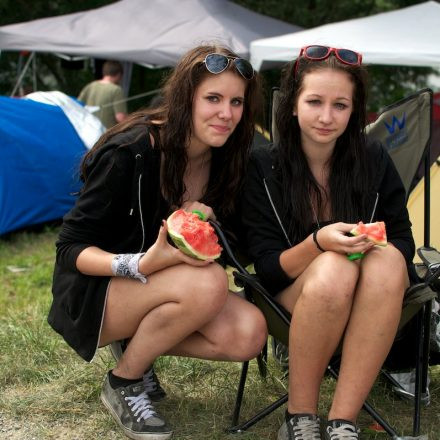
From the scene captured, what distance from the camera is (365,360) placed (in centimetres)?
260

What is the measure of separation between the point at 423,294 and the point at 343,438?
0.57 m

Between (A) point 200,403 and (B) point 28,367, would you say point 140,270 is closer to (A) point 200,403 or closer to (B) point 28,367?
(A) point 200,403

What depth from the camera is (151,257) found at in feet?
8.76

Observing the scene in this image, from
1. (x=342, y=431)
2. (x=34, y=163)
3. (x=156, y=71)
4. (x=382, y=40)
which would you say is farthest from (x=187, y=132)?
(x=156, y=71)

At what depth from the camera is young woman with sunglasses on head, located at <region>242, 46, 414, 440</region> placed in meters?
2.61

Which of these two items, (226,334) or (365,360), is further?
(226,334)

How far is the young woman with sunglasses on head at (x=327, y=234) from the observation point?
2.61 meters

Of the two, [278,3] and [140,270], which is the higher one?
[278,3]

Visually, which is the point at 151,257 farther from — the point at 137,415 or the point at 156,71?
the point at 156,71

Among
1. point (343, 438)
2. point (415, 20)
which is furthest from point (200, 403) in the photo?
point (415, 20)

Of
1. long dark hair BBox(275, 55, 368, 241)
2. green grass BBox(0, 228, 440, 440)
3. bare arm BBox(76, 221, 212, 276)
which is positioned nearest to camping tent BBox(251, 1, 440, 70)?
long dark hair BBox(275, 55, 368, 241)

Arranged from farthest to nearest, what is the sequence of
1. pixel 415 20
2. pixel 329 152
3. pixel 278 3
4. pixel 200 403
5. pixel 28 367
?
pixel 278 3 → pixel 415 20 → pixel 28 367 → pixel 200 403 → pixel 329 152

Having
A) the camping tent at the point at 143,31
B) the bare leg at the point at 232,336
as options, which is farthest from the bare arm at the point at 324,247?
the camping tent at the point at 143,31

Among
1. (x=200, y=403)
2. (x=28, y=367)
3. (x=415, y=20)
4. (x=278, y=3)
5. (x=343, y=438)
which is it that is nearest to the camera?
(x=343, y=438)
